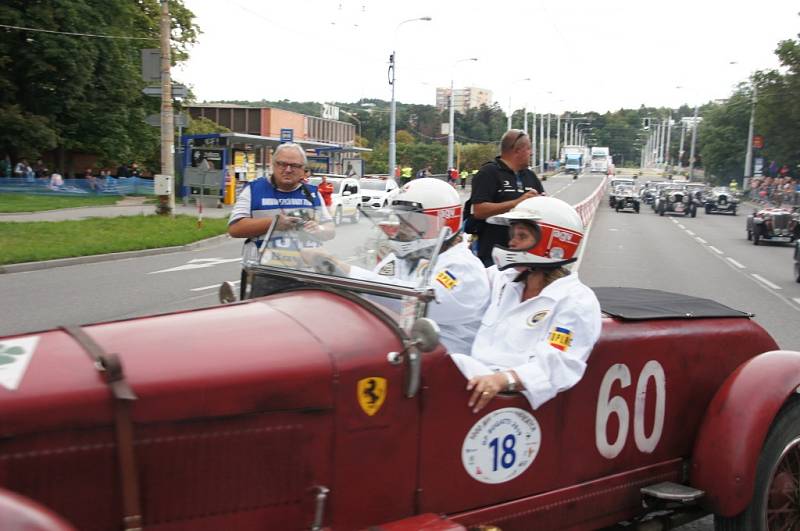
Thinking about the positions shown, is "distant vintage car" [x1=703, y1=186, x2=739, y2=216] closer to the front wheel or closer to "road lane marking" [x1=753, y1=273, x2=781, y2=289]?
"road lane marking" [x1=753, y1=273, x2=781, y2=289]

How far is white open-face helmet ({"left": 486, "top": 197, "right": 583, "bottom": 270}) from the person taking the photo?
3.37 meters

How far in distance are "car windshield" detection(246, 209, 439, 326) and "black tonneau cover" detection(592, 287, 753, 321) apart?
0.94 metres

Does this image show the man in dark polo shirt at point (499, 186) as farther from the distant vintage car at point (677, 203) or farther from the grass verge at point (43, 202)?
the distant vintage car at point (677, 203)

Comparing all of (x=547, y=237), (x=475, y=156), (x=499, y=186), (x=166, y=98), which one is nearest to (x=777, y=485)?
(x=547, y=237)

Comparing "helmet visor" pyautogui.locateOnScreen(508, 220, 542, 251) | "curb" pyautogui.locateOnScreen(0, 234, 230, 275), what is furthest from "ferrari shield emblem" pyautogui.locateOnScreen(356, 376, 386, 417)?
"curb" pyautogui.locateOnScreen(0, 234, 230, 275)

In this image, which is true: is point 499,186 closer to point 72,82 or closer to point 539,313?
point 539,313

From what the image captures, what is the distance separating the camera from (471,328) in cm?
364

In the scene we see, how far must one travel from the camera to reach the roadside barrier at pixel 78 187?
3300cm

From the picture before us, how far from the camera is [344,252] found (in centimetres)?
360

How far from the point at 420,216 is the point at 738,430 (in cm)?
163

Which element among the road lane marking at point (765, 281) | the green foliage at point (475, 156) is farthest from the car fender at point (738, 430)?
the green foliage at point (475, 156)

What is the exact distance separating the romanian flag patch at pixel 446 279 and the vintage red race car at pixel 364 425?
333 millimetres

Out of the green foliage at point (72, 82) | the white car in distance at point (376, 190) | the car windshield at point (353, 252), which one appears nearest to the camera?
the car windshield at point (353, 252)

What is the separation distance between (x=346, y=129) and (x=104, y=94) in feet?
191
